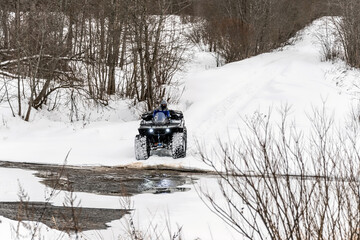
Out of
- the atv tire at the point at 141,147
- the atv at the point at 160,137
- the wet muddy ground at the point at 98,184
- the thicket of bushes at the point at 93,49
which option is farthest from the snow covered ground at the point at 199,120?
the thicket of bushes at the point at 93,49

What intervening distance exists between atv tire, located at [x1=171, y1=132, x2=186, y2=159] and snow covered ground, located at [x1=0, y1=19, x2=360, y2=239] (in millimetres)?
297

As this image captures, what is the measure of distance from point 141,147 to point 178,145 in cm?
110

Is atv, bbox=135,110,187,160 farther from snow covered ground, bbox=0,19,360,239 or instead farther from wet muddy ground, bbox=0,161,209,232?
wet muddy ground, bbox=0,161,209,232

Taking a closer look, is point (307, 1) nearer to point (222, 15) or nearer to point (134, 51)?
point (222, 15)

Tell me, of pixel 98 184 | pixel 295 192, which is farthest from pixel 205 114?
pixel 295 192

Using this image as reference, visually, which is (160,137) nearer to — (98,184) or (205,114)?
(98,184)

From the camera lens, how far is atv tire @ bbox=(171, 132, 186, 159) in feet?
45.4

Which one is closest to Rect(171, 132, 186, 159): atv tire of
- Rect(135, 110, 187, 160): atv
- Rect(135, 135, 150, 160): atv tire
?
Answer: Rect(135, 110, 187, 160): atv

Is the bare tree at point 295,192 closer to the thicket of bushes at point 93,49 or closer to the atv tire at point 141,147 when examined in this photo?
the atv tire at point 141,147

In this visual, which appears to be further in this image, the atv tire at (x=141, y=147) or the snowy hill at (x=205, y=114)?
the snowy hill at (x=205, y=114)

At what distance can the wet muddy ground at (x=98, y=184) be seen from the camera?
316 inches

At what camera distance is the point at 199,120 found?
64.6ft

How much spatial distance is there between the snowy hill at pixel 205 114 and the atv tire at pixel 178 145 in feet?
0.85

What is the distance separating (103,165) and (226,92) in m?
10.6
